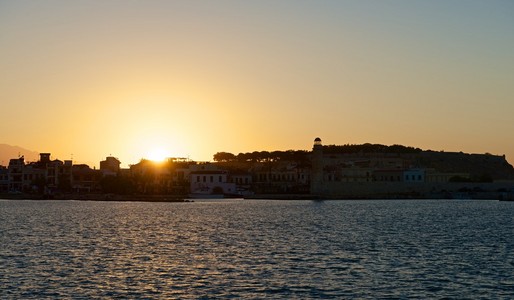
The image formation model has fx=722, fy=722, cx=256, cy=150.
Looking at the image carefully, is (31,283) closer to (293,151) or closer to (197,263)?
(197,263)

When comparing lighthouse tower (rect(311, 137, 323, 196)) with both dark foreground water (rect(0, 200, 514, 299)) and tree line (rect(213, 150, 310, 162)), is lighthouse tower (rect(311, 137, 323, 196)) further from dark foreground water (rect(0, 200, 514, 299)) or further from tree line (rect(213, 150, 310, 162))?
dark foreground water (rect(0, 200, 514, 299))

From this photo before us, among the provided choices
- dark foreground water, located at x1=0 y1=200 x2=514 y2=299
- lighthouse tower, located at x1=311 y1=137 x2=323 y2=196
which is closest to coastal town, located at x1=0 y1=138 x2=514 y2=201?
lighthouse tower, located at x1=311 y1=137 x2=323 y2=196

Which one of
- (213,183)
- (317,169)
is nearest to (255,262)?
(317,169)

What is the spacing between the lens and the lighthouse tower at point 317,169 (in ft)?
Result: 463

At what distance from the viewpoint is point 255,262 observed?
3647 cm

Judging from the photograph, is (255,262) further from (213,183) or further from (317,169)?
(213,183)

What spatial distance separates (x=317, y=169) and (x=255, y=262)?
107m

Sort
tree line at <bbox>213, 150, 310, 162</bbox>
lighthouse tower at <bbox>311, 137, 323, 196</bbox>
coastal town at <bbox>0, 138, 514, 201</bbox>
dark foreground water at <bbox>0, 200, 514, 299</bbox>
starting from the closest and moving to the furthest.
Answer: dark foreground water at <bbox>0, 200, 514, 299</bbox> → lighthouse tower at <bbox>311, 137, 323, 196</bbox> → coastal town at <bbox>0, 138, 514, 201</bbox> → tree line at <bbox>213, 150, 310, 162</bbox>

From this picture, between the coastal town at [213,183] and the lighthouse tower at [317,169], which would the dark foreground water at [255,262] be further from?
the coastal town at [213,183]

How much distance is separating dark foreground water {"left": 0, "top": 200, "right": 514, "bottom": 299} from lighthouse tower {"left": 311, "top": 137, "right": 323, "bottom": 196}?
79.3 metres

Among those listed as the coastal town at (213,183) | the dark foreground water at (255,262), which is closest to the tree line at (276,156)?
the coastal town at (213,183)

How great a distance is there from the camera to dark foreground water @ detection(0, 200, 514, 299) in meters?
28.2

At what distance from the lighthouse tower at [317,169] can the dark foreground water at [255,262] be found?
A: 79341 millimetres

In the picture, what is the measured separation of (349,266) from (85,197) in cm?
11372
